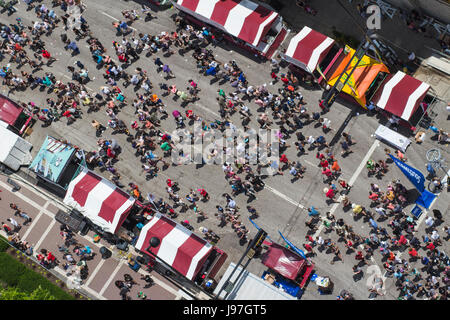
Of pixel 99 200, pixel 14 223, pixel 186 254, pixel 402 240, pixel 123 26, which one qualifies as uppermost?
pixel 123 26

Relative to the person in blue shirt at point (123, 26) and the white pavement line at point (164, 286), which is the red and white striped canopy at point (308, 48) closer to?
the person in blue shirt at point (123, 26)

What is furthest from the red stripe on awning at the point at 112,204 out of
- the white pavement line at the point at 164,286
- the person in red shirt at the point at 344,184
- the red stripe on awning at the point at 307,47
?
the red stripe on awning at the point at 307,47

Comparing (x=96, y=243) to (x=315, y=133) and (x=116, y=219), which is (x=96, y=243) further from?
(x=315, y=133)

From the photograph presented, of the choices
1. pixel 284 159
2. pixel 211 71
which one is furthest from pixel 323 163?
pixel 211 71

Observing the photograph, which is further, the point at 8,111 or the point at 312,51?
the point at 8,111

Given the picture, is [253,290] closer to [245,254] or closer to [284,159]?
[245,254]

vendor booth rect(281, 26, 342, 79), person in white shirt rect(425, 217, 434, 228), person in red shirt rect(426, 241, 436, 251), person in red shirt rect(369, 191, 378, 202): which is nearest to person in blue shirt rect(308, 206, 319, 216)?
person in red shirt rect(369, 191, 378, 202)
